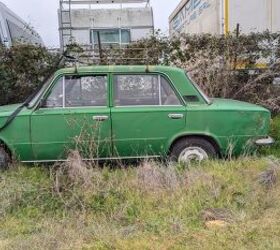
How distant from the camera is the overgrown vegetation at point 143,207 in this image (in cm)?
471

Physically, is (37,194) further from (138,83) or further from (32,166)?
(138,83)

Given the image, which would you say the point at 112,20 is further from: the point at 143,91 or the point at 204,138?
the point at 204,138

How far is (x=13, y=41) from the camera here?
410 inches

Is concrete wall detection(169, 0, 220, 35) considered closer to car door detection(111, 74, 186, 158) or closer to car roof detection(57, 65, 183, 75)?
car roof detection(57, 65, 183, 75)

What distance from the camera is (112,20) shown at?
15633mm

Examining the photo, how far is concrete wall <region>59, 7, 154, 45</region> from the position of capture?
15258 mm

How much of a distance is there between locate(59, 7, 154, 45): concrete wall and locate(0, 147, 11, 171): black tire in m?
8.52

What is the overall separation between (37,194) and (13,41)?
5.32 metres

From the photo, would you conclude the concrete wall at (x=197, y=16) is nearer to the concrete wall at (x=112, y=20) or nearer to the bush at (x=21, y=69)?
the concrete wall at (x=112, y=20)

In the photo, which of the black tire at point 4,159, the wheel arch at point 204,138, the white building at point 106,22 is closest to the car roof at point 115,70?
the wheel arch at point 204,138

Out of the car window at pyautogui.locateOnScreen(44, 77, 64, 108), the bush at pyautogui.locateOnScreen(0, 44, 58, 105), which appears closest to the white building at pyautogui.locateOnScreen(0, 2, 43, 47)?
the bush at pyautogui.locateOnScreen(0, 44, 58, 105)

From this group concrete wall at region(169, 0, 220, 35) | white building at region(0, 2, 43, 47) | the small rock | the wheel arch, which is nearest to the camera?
the small rock

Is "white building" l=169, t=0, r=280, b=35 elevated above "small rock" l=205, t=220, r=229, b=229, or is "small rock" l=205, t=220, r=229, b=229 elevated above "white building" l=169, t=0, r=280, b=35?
"white building" l=169, t=0, r=280, b=35

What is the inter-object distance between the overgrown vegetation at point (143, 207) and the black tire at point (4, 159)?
274 millimetres
